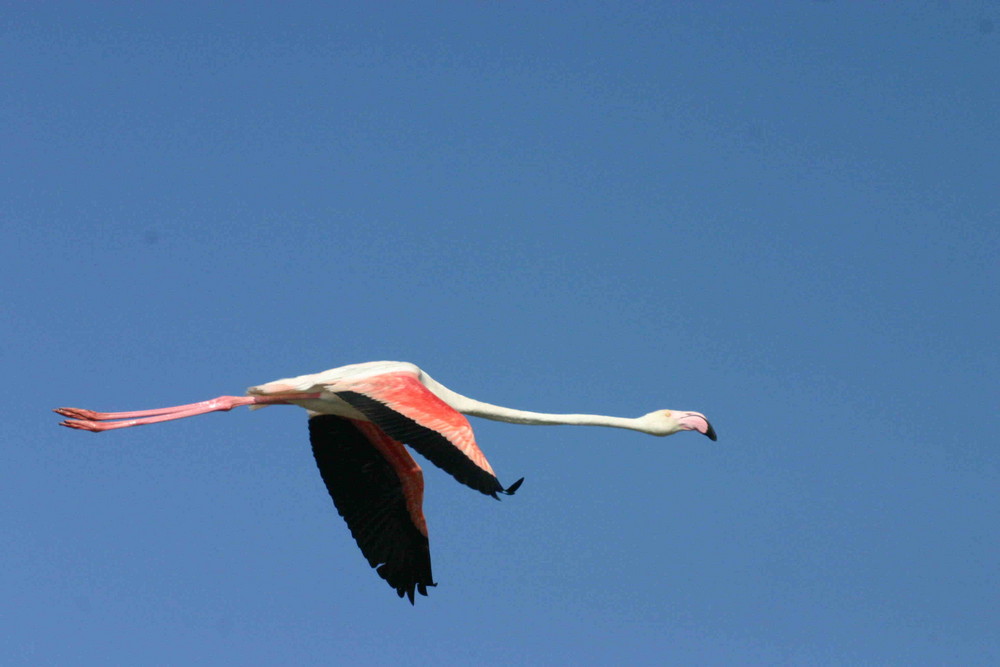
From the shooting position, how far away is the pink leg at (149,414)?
23.7 m

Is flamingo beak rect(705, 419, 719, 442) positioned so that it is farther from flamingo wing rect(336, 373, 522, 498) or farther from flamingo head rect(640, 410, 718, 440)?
flamingo wing rect(336, 373, 522, 498)

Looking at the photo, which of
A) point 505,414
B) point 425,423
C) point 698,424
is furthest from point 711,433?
point 425,423

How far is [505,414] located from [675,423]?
2.65 meters

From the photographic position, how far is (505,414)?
2383cm

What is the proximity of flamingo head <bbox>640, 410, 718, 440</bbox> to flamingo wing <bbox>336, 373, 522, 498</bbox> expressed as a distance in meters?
3.55

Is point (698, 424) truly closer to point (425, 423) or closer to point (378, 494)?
point (378, 494)

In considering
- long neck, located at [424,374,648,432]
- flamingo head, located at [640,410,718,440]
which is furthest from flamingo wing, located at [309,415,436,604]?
flamingo head, located at [640,410,718,440]

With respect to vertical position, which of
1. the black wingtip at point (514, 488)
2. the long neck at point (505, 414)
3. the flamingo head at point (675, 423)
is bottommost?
the black wingtip at point (514, 488)

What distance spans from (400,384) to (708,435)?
5.10 m

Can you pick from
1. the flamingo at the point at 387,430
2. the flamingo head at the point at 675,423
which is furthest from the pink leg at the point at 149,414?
the flamingo head at the point at 675,423

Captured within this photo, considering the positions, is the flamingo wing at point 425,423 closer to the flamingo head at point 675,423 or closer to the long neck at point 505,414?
the long neck at point 505,414

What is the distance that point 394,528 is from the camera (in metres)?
25.2

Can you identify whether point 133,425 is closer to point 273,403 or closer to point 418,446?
point 273,403

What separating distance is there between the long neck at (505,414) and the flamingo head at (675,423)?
59 centimetres
